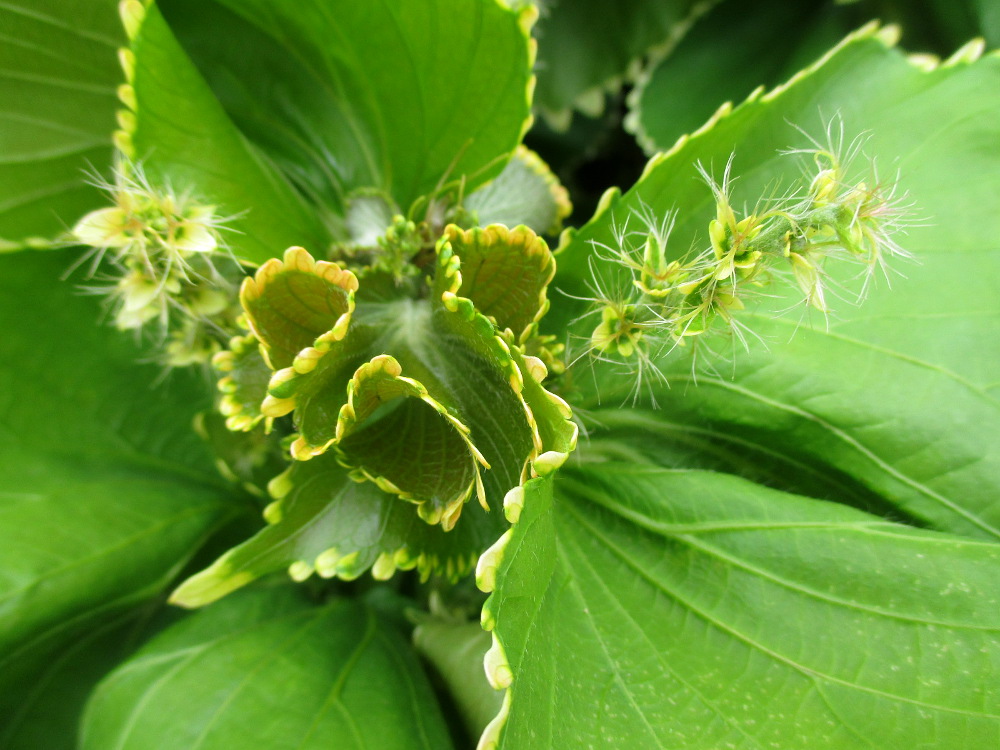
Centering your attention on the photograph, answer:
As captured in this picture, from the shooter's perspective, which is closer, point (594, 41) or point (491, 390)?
point (491, 390)

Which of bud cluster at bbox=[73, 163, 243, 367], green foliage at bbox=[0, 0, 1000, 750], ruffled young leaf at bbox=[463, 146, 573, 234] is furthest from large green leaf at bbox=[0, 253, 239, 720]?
ruffled young leaf at bbox=[463, 146, 573, 234]

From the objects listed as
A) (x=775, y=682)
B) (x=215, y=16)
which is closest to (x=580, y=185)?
(x=215, y=16)

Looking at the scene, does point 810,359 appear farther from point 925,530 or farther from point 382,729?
point 382,729

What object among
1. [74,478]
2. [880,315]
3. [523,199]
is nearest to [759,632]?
[880,315]

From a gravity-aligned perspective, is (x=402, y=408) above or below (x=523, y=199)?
below

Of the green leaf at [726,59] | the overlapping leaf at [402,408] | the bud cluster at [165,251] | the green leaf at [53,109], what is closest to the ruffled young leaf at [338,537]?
the overlapping leaf at [402,408]

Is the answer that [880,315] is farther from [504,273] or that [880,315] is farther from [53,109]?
[53,109]

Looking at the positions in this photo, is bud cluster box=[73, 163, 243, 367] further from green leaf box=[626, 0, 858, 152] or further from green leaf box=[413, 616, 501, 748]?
green leaf box=[626, 0, 858, 152]
